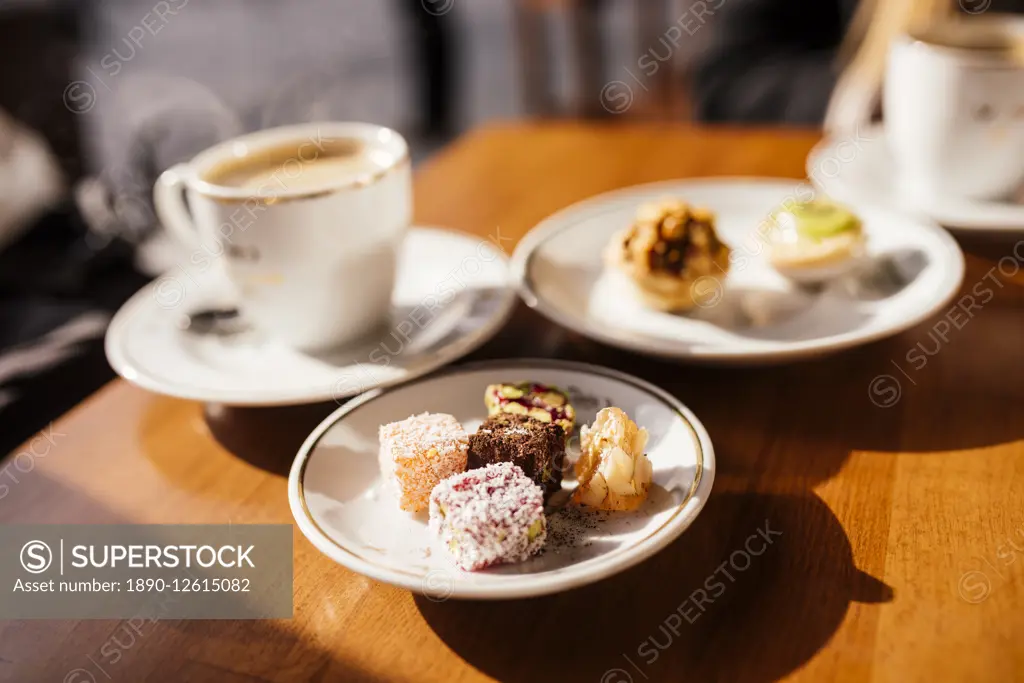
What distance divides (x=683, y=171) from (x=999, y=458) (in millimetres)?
709

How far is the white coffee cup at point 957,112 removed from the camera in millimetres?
948

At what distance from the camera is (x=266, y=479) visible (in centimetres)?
71

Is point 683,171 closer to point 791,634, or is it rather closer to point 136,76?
point 791,634

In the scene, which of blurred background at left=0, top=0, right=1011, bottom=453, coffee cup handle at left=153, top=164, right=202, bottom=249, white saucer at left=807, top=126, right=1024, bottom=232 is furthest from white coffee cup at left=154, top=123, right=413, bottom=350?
white saucer at left=807, top=126, right=1024, bottom=232

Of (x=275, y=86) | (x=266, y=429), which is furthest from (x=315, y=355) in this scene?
(x=275, y=86)

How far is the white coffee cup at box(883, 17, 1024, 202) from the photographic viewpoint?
0.95m

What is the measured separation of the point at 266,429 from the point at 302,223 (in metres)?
0.19

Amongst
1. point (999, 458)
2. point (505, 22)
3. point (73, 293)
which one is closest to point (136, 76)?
point (505, 22)

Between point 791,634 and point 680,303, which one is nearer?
point 791,634

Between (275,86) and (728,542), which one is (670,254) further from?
(275,86)

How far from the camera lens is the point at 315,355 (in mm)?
848

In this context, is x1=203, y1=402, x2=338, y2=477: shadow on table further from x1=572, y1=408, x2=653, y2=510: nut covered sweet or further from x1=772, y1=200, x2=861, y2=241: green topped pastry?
x1=772, y1=200, x2=861, y2=241: green topped pastry

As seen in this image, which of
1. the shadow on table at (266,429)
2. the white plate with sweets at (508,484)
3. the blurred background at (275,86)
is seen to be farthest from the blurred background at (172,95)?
the white plate with sweets at (508,484)

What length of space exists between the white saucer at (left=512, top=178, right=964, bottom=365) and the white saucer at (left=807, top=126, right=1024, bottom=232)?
61 millimetres
